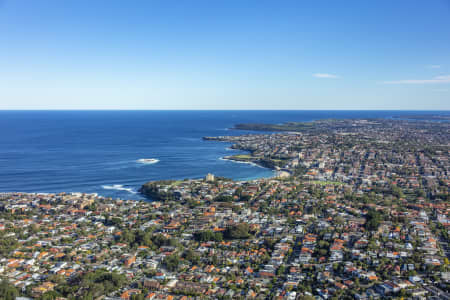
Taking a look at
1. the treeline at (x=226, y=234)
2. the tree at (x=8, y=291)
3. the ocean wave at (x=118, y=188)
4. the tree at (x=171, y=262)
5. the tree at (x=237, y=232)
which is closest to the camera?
the tree at (x=8, y=291)

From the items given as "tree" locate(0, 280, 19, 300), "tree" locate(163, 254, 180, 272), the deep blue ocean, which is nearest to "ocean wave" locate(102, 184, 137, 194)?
the deep blue ocean

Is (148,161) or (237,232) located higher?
(148,161)

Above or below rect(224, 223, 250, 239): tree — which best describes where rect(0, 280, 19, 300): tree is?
below

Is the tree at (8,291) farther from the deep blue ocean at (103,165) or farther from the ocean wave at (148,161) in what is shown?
the ocean wave at (148,161)

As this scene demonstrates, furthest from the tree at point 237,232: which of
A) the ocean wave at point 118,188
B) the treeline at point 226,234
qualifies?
the ocean wave at point 118,188

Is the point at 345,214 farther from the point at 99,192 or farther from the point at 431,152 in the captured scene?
the point at 431,152

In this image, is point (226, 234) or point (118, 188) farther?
point (118, 188)

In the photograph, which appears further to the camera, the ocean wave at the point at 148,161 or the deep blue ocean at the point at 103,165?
the ocean wave at the point at 148,161

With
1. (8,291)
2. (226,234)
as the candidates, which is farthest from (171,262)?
(8,291)

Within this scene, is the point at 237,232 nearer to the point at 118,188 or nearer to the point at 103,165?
the point at 118,188

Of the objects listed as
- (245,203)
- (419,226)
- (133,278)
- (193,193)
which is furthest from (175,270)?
(419,226)

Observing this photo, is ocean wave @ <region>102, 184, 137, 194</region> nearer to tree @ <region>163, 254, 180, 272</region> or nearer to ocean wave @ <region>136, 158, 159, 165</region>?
ocean wave @ <region>136, 158, 159, 165</region>
